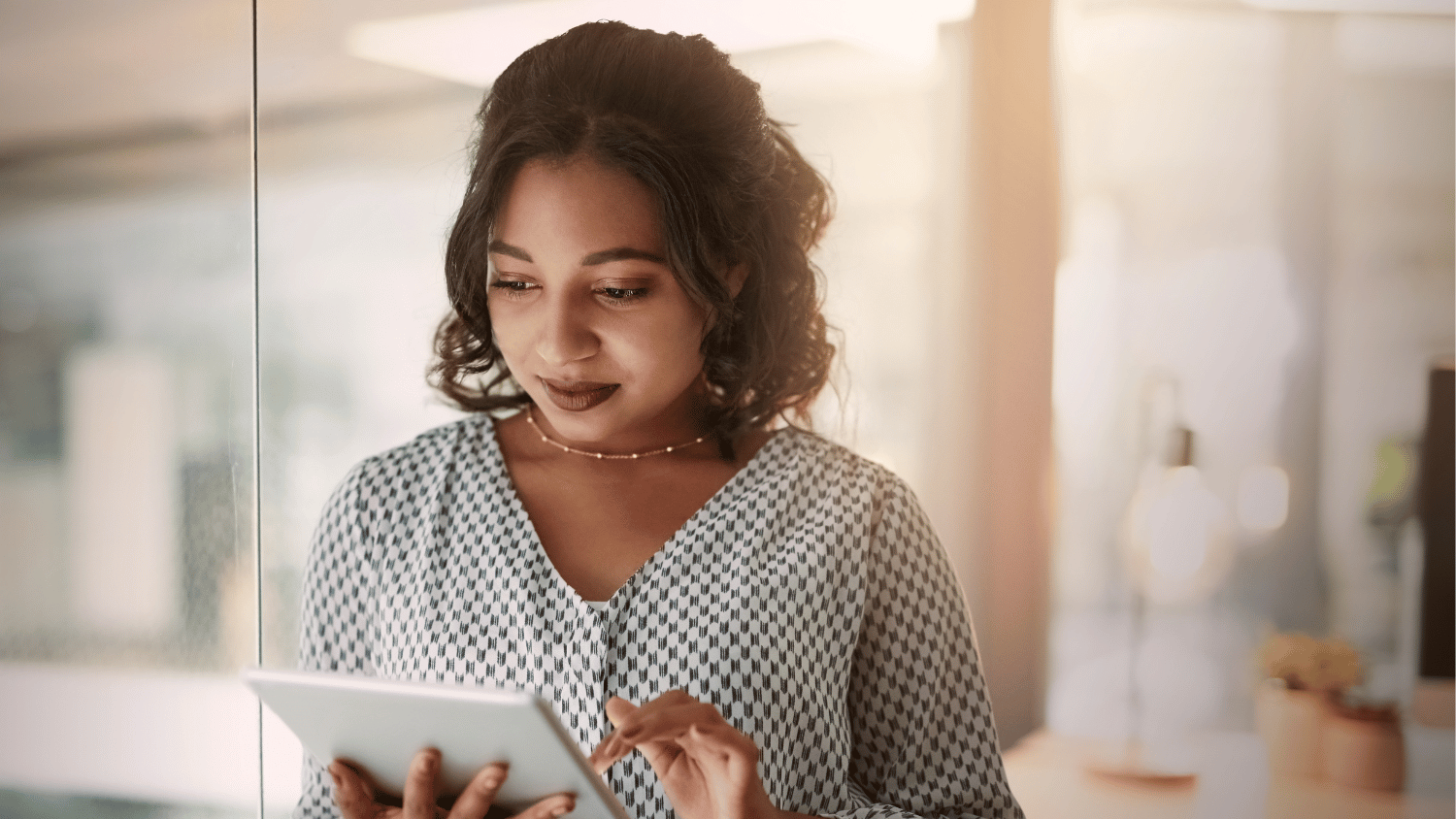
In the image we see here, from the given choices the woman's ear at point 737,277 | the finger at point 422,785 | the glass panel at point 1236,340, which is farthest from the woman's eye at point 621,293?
the glass panel at point 1236,340

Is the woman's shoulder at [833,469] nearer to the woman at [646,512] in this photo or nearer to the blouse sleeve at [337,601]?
the woman at [646,512]

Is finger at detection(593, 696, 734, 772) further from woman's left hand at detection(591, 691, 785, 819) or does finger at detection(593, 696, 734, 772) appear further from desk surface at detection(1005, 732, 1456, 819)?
desk surface at detection(1005, 732, 1456, 819)

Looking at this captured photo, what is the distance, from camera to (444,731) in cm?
76

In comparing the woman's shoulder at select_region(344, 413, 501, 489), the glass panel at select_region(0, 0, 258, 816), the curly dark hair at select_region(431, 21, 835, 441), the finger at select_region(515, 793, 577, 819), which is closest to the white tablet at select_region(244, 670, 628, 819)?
the finger at select_region(515, 793, 577, 819)

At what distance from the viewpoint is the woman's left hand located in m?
0.81

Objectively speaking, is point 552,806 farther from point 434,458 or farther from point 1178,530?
point 1178,530

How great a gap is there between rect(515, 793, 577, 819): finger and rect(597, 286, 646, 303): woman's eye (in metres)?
0.44

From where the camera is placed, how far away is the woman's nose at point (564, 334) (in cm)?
102

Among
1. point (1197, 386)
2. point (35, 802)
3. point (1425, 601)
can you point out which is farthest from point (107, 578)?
point (1425, 601)

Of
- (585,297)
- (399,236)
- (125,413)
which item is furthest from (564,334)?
(125,413)

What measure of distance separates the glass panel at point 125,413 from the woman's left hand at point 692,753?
1.04 m

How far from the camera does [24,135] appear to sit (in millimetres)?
1731

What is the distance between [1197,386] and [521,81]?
788mm

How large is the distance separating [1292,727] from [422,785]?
3.10 feet
